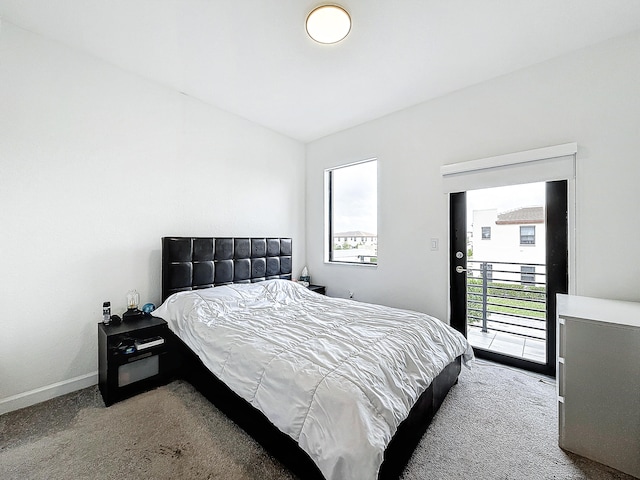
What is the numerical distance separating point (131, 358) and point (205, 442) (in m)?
0.96

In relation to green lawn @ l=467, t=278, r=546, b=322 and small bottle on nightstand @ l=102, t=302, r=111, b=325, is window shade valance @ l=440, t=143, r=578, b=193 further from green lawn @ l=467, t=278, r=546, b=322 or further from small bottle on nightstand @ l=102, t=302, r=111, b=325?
small bottle on nightstand @ l=102, t=302, r=111, b=325

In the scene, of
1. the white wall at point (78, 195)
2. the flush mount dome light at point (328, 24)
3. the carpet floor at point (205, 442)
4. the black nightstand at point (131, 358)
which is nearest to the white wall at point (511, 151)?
the carpet floor at point (205, 442)

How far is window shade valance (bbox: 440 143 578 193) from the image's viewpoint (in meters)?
2.32

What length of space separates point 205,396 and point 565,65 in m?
4.05

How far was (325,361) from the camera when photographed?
1.50 meters

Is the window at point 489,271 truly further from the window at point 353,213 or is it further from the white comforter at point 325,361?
the window at point 353,213

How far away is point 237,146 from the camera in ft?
11.2

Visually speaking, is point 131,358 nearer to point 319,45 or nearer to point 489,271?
point 319,45

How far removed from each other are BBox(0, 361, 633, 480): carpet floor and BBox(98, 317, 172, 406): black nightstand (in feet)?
0.36

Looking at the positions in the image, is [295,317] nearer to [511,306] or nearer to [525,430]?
[525,430]

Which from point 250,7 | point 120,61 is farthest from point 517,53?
point 120,61

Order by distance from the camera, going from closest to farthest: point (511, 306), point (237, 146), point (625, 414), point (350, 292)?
point (625, 414) → point (511, 306) → point (237, 146) → point (350, 292)

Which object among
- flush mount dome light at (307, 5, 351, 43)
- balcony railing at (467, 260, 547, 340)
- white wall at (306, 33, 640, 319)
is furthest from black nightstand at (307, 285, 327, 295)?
flush mount dome light at (307, 5, 351, 43)

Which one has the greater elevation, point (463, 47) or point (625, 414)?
point (463, 47)
